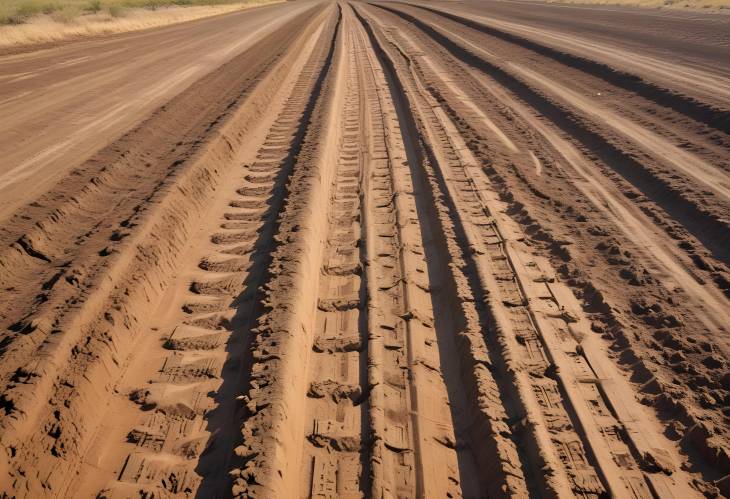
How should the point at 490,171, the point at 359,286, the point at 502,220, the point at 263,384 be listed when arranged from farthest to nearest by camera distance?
1. the point at 490,171
2. the point at 502,220
3. the point at 359,286
4. the point at 263,384

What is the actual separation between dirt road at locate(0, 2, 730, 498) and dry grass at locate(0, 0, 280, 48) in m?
13.6

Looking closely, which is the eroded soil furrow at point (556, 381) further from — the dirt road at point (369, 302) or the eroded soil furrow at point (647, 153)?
the eroded soil furrow at point (647, 153)

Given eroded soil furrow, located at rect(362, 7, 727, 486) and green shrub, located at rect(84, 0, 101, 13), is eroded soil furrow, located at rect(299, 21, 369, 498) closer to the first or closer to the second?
eroded soil furrow, located at rect(362, 7, 727, 486)

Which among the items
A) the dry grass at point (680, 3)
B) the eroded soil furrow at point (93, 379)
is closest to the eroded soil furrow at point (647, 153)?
the eroded soil furrow at point (93, 379)

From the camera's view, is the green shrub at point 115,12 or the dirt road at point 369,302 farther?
the green shrub at point 115,12

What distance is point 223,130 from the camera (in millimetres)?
9016

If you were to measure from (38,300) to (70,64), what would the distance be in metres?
14.3

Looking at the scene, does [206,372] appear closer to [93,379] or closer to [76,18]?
[93,379]

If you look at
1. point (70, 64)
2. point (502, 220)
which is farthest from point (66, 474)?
point (70, 64)

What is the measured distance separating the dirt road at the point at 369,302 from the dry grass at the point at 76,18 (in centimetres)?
1356

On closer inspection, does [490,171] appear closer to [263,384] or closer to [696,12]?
[263,384]

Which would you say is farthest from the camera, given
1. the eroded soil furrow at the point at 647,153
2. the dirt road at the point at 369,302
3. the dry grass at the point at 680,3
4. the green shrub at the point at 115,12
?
the green shrub at the point at 115,12

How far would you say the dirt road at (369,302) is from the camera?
3.34 meters

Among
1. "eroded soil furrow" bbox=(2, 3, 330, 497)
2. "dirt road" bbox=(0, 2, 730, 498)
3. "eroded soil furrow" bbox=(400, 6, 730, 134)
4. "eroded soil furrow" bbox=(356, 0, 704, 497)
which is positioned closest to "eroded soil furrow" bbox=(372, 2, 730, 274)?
"dirt road" bbox=(0, 2, 730, 498)
